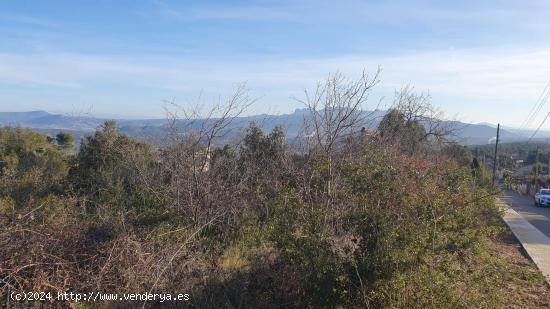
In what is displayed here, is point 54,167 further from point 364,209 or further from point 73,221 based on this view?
point 364,209

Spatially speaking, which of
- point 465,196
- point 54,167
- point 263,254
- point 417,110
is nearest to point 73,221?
point 263,254

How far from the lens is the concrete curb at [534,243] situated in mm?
9781

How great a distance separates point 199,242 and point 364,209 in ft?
7.82

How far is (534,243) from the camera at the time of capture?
12.6 meters

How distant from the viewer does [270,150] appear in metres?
12.3

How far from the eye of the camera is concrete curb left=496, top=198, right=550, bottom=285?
32.1 feet

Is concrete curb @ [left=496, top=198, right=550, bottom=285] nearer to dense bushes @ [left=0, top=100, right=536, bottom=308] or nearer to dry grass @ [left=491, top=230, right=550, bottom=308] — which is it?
dry grass @ [left=491, top=230, right=550, bottom=308]

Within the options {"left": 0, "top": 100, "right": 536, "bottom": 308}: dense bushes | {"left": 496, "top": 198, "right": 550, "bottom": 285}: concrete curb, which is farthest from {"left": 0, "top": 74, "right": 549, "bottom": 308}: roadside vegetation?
{"left": 496, "top": 198, "right": 550, "bottom": 285}: concrete curb

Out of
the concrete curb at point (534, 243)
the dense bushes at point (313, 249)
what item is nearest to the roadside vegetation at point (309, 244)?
the dense bushes at point (313, 249)

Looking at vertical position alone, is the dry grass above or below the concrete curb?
above
